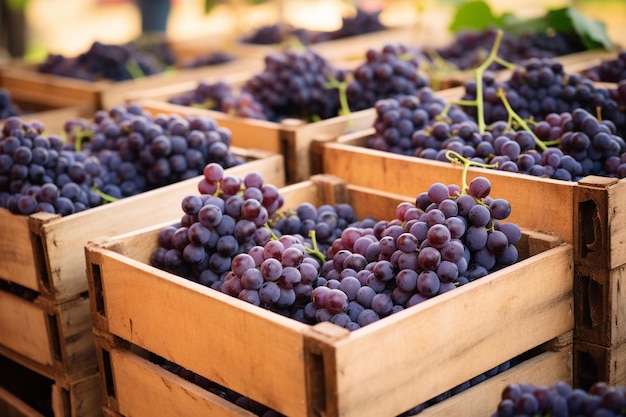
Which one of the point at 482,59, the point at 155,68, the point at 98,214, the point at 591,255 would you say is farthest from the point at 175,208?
the point at 155,68

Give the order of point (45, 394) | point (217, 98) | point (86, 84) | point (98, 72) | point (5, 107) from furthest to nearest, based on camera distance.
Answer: point (98, 72) → point (86, 84) → point (5, 107) → point (217, 98) → point (45, 394)

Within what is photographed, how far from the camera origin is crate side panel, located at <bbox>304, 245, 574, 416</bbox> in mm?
1515

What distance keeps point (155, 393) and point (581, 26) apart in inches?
97.8

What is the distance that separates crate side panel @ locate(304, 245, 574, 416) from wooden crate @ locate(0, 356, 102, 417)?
101cm

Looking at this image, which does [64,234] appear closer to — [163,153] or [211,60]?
[163,153]

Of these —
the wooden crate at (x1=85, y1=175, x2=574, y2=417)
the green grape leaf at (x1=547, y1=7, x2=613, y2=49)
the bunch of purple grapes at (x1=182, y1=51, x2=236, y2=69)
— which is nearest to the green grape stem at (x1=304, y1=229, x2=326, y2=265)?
the wooden crate at (x1=85, y1=175, x2=574, y2=417)

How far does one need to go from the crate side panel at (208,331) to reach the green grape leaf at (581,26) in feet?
7.73

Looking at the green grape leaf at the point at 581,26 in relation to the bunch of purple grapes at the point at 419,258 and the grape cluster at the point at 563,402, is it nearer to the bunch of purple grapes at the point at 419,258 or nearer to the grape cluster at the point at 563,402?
the bunch of purple grapes at the point at 419,258

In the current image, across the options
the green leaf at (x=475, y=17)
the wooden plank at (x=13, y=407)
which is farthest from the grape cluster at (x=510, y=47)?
the wooden plank at (x=13, y=407)

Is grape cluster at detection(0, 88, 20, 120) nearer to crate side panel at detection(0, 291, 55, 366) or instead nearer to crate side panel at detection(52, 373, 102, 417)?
crate side panel at detection(0, 291, 55, 366)

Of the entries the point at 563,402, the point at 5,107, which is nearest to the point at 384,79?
the point at 5,107

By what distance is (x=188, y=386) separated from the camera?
1.86 metres

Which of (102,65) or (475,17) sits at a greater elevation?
(475,17)

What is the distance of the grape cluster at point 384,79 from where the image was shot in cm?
293
